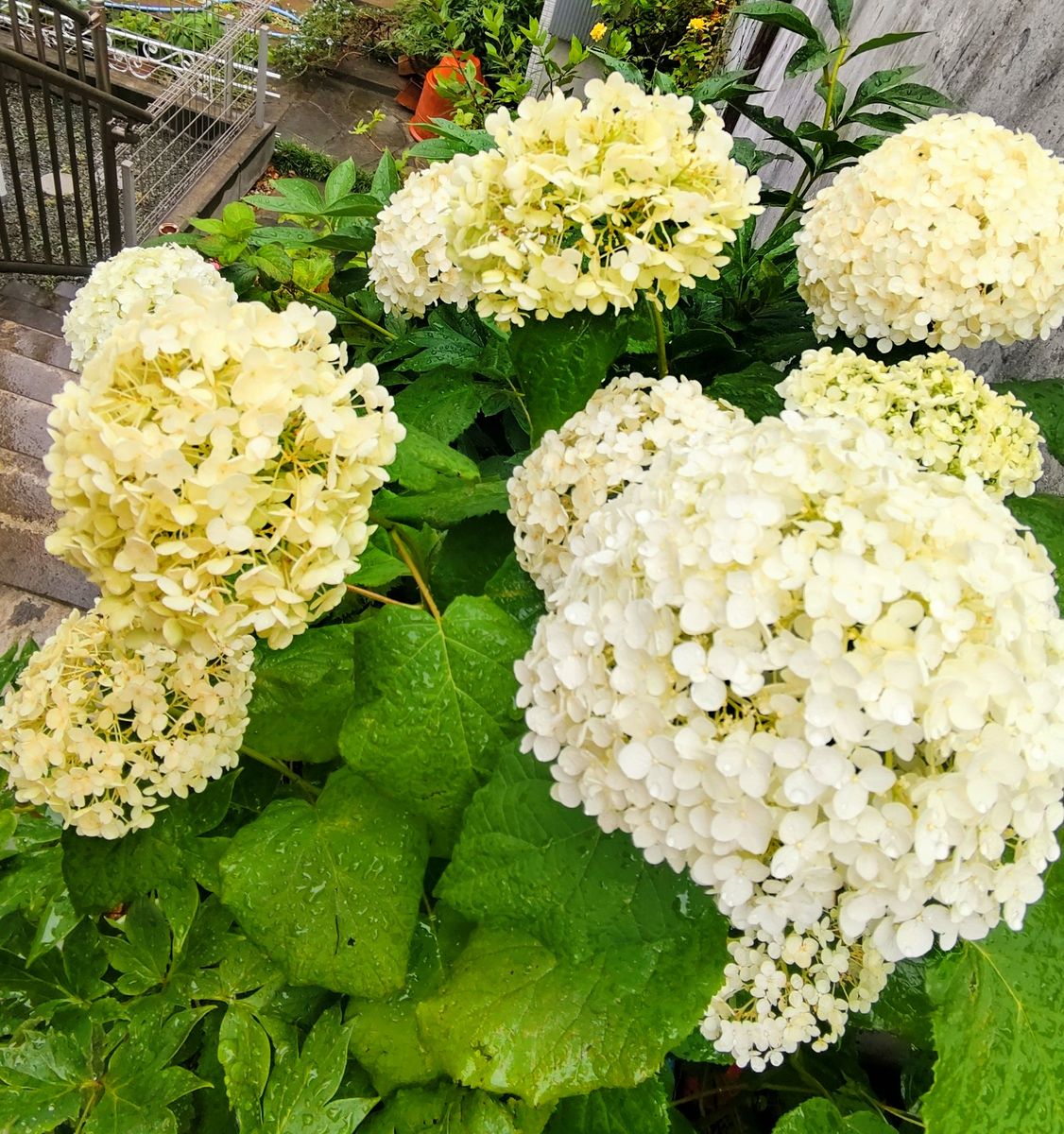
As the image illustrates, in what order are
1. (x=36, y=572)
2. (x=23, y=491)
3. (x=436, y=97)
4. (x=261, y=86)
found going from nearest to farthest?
(x=36, y=572) < (x=23, y=491) < (x=261, y=86) < (x=436, y=97)

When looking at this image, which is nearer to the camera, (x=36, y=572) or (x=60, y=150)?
(x=36, y=572)

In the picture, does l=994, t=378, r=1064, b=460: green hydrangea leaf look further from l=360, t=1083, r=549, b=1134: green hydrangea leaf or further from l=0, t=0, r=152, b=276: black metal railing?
l=0, t=0, r=152, b=276: black metal railing

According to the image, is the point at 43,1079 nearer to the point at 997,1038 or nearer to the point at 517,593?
the point at 517,593

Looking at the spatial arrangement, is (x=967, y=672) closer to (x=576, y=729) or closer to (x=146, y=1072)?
(x=576, y=729)

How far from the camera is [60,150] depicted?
5.89 meters

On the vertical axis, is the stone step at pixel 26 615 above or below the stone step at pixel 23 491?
above

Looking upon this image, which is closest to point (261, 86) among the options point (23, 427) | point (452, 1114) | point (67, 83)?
point (67, 83)

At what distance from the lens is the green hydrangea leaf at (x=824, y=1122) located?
0.89 m

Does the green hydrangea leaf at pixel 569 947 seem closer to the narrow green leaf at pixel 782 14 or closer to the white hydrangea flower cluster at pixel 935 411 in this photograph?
the white hydrangea flower cluster at pixel 935 411

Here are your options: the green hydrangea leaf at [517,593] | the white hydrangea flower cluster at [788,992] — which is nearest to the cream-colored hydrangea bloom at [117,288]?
the green hydrangea leaf at [517,593]

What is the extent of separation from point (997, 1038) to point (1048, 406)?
30.2 inches

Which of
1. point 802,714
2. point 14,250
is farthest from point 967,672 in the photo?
point 14,250

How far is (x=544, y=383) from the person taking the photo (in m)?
0.95

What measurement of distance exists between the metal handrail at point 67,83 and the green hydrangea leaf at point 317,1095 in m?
4.36
